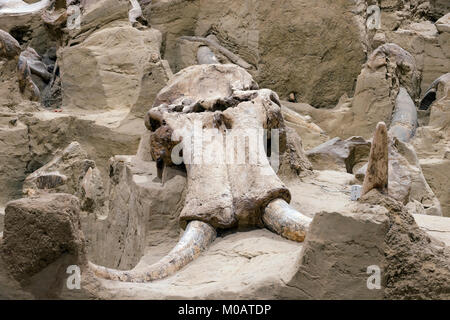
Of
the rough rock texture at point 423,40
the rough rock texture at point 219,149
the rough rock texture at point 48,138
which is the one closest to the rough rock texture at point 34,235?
the rough rock texture at point 219,149

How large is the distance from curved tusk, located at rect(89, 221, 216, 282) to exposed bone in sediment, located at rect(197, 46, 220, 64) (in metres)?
5.93

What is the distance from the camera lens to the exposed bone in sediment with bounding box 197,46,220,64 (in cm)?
985

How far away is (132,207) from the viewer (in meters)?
5.04

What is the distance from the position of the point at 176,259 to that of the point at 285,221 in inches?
26.9

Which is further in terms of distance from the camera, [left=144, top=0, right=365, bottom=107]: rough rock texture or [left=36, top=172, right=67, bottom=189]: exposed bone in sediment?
[left=144, top=0, right=365, bottom=107]: rough rock texture

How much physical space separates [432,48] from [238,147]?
7.55m

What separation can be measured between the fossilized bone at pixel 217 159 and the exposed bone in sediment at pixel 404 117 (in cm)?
369

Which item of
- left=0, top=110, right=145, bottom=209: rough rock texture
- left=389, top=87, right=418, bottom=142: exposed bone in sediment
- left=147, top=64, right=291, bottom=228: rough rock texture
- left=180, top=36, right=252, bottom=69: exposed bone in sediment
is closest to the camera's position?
left=147, top=64, right=291, bottom=228: rough rock texture

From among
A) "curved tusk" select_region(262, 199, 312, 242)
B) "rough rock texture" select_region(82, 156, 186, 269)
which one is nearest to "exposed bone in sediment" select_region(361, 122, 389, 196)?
"curved tusk" select_region(262, 199, 312, 242)

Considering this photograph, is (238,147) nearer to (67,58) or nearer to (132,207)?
(132,207)

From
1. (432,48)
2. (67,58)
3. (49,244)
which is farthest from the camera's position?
(432,48)

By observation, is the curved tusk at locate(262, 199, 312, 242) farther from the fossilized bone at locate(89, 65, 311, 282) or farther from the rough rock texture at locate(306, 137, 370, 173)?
the rough rock texture at locate(306, 137, 370, 173)
